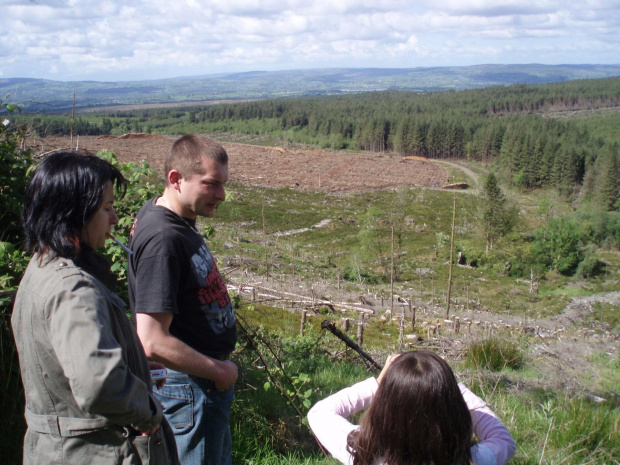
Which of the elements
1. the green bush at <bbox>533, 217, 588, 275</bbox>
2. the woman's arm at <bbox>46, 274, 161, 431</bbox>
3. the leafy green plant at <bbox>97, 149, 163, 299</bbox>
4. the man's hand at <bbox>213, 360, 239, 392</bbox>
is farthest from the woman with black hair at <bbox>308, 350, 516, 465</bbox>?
the green bush at <bbox>533, 217, 588, 275</bbox>

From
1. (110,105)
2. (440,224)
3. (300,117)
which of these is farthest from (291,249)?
(110,105)

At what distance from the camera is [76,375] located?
133 centimetres

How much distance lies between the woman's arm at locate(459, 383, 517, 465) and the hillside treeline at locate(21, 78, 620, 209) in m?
58.8

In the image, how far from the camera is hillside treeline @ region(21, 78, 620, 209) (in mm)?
72250

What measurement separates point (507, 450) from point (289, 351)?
10.2 ft

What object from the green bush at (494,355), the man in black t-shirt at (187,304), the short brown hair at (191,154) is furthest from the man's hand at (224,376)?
the green bush at (494,355)

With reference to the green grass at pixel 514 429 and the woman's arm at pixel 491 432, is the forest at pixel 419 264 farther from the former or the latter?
the woman's arm at pixel 491 432

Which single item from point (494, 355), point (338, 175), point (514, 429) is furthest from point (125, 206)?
point (338, 175)

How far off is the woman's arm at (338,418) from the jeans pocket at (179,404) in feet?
1.67

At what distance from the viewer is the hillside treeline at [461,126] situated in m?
72.2

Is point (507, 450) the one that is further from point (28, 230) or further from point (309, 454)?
point (28, 230)

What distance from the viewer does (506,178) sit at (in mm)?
71312

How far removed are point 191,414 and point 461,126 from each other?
101 m

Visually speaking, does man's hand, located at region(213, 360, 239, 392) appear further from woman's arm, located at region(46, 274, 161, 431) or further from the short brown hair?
the short brown hair
